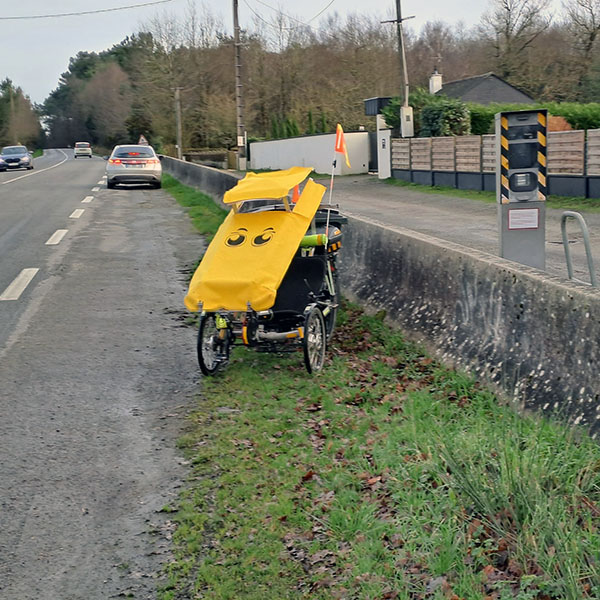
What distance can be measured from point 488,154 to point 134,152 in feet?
41.9

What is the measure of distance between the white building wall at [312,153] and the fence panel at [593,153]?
1438 centimetres

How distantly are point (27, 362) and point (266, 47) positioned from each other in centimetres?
6052

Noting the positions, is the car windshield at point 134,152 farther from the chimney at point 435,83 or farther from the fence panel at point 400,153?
the chimney at point 435,83

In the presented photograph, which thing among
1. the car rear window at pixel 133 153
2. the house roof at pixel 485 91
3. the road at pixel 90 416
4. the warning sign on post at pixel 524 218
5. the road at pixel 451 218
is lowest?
the road at pixel 451 218

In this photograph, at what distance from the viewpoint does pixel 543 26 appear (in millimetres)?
62750

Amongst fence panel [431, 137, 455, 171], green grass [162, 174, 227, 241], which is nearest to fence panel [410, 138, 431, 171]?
fence panel [431, 137, 455, 171]

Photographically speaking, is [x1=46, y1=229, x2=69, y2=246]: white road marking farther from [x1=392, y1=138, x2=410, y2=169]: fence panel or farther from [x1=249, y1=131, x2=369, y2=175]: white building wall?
[x1=249, y1=131, x2=369, y2=175]: white building wall

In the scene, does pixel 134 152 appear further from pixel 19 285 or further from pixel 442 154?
pixel 19 285

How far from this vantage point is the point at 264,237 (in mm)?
7387

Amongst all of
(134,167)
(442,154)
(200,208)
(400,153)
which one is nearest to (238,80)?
(400,153)

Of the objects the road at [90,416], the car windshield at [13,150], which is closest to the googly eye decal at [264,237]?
the road at [90,416]

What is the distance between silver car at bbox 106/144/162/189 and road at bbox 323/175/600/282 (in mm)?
6408

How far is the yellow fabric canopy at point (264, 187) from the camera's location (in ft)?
24.7

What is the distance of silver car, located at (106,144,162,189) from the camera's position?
31047mm
